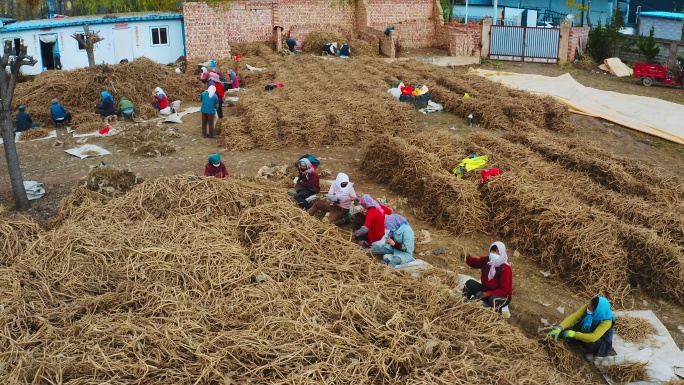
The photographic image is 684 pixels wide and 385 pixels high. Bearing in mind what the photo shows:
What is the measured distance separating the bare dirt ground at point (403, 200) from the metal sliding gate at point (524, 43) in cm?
1011

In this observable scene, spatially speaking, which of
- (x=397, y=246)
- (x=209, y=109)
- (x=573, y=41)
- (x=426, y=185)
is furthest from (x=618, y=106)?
(x=397, y=246)

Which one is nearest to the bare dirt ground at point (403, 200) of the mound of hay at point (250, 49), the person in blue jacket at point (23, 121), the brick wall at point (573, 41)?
the person in blue jacket at point (23, 121)

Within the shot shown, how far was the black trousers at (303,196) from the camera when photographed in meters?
10.1

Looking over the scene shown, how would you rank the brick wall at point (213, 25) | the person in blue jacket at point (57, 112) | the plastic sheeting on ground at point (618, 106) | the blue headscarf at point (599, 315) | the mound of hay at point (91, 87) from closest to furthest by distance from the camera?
1. the blue headscarf at point (599, 315)
2. the person in blue jacket at point (57, 112)
3. the plastic sheeting on ground at point (618, 106)
4. the mound of hay at point (91, 87)
5. the brick wall at point (213, 25)

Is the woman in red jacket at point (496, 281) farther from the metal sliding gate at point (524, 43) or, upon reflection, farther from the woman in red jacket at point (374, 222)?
the metal sliding gate at point (524, 43)

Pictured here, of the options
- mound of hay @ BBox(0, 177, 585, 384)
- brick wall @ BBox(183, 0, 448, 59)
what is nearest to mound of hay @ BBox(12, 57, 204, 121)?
brick wall @ BBox(183, 0, 448, 59)

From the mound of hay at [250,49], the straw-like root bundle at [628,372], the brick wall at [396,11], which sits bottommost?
the straw-like root bundle at [628,372]

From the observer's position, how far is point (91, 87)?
1691cm

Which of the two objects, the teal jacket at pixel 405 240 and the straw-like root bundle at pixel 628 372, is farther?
the teal jacket at pixel 405 240

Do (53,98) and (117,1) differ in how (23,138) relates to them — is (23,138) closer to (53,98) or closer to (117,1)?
(53,98)

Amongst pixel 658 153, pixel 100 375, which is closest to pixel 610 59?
pixel 658 153

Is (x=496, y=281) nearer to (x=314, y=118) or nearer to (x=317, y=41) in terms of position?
(x=314, y=118)

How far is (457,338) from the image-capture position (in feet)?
18.7

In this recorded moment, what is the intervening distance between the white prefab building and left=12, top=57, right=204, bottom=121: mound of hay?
16.6 feet
